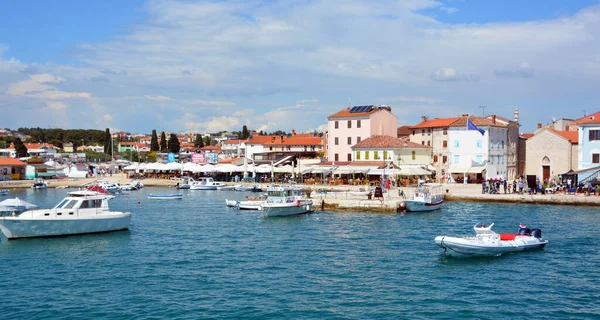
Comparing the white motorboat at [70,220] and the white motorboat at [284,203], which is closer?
the white motorboat at [70,220]

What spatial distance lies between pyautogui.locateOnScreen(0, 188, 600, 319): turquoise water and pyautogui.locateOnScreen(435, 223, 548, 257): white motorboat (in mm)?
491

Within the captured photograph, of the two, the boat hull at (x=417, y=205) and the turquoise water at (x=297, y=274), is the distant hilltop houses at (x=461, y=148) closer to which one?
the boat hull at (x=417, y=205)

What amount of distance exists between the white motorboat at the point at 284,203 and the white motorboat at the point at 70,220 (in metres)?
11.5

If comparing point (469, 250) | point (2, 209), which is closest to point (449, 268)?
point (469, 250)

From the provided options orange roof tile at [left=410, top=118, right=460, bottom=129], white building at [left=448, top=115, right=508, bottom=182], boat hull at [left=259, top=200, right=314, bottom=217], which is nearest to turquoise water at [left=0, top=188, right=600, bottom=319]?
boat hull at [left=259, top=200, right=314, bottom=217]

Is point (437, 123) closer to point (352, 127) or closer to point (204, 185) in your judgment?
point (352, 127)

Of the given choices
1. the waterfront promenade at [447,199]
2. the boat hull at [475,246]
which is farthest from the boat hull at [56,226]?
the boat hull at [475,246]

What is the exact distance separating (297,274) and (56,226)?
18.3m

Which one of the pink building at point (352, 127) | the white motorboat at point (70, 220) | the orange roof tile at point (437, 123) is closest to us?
the white motorboat at point (70, 220)

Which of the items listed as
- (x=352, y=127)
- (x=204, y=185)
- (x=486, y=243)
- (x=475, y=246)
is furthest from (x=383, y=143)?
(x=475, y=246)

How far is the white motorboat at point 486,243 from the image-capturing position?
29.6 m

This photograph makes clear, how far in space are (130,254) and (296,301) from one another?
520 inches

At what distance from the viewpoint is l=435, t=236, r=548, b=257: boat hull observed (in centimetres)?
2959

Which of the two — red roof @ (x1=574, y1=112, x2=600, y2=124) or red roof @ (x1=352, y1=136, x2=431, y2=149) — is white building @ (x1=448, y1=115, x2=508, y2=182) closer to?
red roof @ (x1=352, y1=136, x2=431, y2=149)
